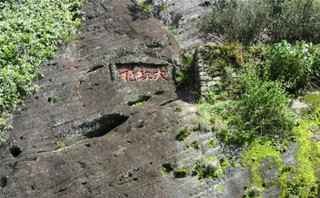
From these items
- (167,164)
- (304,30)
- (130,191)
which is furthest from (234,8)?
(130,191)

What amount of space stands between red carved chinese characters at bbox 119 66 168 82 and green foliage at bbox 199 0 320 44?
243 cm

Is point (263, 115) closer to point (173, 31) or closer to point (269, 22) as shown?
point (269, 22)

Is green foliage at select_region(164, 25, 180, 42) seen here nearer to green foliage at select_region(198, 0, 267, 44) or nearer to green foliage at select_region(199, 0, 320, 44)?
green foliage at select_region(198, 0, 267, 44)

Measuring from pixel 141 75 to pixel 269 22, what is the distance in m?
4.10

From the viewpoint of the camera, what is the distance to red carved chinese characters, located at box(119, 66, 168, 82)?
9094 mm

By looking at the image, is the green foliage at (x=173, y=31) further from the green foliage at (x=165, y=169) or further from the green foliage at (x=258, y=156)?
the green foliage at (x=165, y=169)

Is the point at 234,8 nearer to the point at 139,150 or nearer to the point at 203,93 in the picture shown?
the point at 203,93

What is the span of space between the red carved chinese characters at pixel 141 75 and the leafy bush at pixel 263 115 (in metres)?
2.22

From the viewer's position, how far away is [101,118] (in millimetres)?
8312

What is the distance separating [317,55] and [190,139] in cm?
364

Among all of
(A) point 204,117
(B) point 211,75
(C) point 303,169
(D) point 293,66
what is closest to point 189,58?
(B) point 211,75

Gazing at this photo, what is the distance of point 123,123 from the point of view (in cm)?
814

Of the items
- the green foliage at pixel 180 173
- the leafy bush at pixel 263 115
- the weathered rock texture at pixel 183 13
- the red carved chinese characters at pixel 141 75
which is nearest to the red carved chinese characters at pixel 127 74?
the red carved chinese characters at pixel 141 75

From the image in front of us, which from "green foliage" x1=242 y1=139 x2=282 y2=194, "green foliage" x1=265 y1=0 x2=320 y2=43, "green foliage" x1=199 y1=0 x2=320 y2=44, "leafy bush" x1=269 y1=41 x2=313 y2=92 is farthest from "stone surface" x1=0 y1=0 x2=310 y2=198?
"green foliage" x1=265 y1=0 x2=320 y2=43
